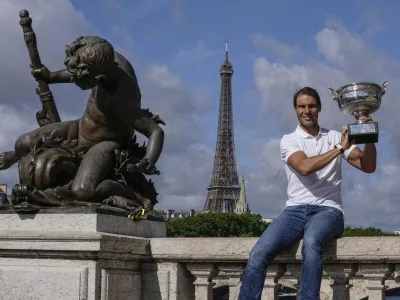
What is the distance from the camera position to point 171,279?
8078 mm

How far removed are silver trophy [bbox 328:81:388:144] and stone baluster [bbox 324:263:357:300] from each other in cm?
123

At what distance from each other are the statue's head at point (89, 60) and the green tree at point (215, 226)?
226 ft

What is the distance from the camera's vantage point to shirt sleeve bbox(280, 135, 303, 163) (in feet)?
22.9

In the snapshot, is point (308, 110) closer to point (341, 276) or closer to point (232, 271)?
point (341, 276)

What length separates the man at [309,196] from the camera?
21.7 feet

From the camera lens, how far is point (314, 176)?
6.99m

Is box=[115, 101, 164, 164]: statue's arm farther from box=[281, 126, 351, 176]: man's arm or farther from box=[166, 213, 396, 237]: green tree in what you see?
box=[166, 213, 396, 237]: green tree

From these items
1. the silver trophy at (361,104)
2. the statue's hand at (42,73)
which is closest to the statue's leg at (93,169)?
the statue's hand at (42,73)

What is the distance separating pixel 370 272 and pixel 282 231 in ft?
3.11

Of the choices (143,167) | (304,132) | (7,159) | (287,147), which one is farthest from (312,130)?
(7,159)

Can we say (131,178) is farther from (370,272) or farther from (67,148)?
(370,272)

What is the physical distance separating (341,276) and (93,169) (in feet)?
8.93

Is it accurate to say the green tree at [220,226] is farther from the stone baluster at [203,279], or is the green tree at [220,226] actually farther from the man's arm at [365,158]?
the man's arm at [365,158]

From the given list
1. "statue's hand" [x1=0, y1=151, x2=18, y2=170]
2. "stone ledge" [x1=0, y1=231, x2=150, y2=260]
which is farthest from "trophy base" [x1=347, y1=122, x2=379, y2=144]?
"statue's hand" [x1=0, y1=151, x2=18, y2=170]
